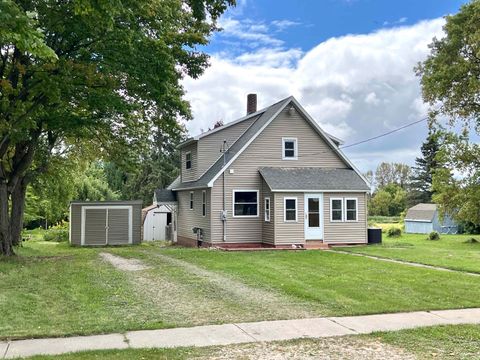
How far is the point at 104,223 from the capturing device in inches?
1169

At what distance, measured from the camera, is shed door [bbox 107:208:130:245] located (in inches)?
1171

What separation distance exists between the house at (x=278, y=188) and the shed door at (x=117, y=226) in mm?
5756

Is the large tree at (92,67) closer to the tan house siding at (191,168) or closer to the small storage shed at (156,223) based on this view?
the tan house siding at (191,168)

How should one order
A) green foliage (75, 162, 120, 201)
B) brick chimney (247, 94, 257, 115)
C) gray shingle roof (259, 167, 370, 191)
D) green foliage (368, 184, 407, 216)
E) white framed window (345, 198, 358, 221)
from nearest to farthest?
gray shingle roof (259, 167, 370, 191), white framed window (345, 198, 358, 221), brick chimney (247, 94, 257, 115), green foliage (75, 162, 120, 201), green foliage (368, 184, 407, 216)

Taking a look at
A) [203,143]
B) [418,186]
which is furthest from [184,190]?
[418,186]

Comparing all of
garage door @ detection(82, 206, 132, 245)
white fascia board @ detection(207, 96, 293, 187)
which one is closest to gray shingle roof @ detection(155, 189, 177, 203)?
garage door @ detection(82, 206, 132, 245)

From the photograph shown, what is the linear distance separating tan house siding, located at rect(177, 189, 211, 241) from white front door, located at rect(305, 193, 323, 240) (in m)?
4.77

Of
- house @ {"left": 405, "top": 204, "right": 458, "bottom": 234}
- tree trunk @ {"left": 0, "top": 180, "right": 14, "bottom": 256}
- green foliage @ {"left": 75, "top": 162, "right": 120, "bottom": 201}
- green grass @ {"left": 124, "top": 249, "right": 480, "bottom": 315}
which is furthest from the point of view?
house @ {"left": 405, "top": 204, "right": 458, "bottom": 234}

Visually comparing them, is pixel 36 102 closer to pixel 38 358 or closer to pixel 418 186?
pixel 38 358

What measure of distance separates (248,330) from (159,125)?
593 inches

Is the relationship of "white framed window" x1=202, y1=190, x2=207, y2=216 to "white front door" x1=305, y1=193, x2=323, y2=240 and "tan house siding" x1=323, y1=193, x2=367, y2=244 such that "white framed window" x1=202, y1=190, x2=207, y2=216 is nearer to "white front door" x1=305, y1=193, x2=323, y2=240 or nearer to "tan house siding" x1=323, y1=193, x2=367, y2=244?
"white front door" x1=305, y1=193, x2=323, y2=240

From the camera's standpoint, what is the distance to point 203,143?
26188mm

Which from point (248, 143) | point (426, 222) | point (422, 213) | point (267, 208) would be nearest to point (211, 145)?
point (248, 143)

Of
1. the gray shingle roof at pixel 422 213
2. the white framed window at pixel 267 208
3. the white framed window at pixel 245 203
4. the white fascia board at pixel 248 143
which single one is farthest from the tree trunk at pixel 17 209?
the gray shingle roof at pixel 422 213
